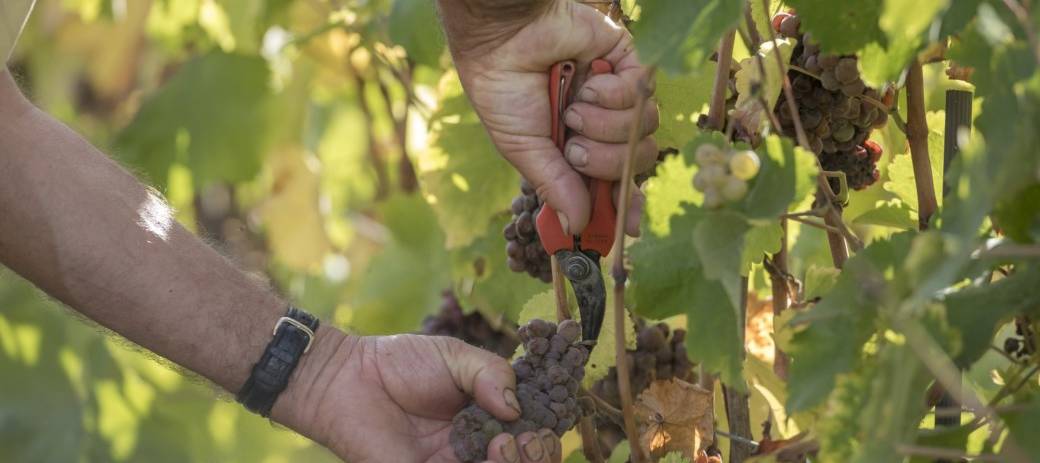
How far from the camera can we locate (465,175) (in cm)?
229

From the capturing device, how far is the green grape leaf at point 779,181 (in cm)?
118

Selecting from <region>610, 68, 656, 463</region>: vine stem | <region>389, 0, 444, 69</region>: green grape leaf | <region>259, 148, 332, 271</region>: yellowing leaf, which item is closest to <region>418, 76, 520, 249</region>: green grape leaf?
<region>389, 0, 444, 69</region>: green grape leaf

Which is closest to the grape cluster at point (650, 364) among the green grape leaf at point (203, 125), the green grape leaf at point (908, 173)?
the green grape leaf at point (908, 173)

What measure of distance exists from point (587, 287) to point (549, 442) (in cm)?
21

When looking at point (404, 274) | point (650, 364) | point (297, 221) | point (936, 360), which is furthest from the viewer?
point (297, 221)

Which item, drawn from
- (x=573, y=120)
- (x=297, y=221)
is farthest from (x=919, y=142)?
(x=297, y=221)

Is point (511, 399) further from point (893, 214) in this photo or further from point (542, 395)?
point (893, 214)

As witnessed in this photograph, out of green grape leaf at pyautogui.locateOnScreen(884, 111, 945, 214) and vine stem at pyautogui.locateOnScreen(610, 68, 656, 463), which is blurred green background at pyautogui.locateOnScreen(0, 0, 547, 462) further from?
vine stem at pyautogui.locateOnScreen(610, 68, 656, 463)

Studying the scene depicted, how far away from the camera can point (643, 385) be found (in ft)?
6.56

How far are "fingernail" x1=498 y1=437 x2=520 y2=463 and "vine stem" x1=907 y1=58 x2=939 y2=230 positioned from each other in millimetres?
545

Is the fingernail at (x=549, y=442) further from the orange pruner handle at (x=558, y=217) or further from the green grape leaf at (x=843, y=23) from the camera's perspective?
the green grape leaf at (x=843, y=23)

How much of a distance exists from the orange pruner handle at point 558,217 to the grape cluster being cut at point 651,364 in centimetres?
40

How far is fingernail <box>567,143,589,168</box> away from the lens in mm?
1584

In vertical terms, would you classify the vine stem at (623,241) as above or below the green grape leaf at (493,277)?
above
